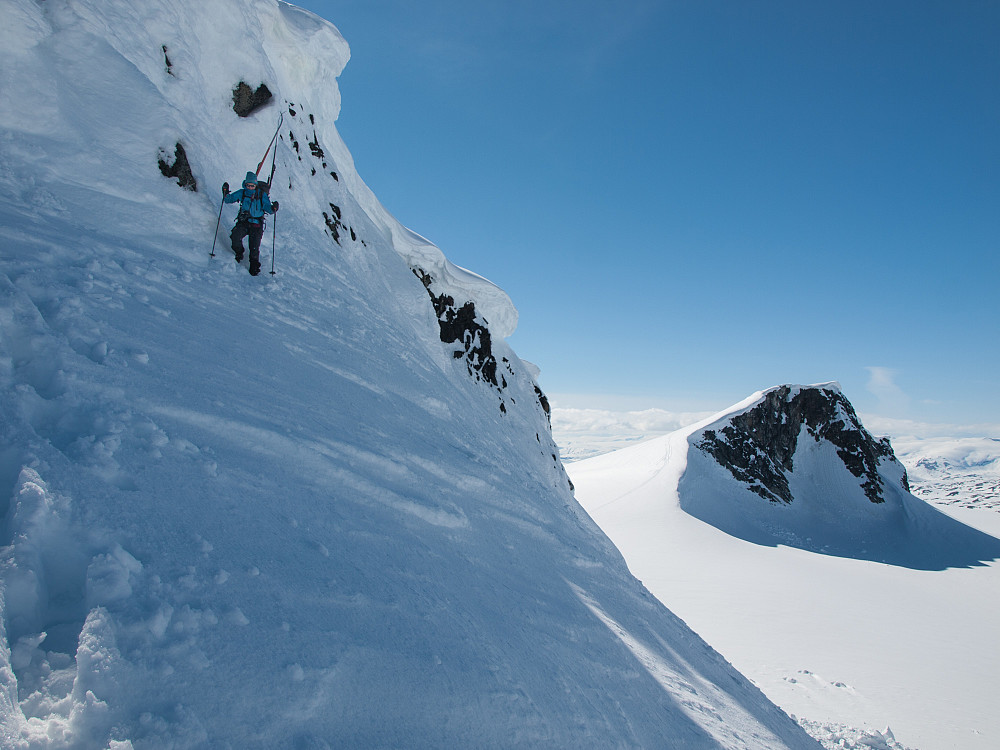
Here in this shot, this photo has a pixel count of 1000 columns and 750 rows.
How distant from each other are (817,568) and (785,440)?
27.1 metres

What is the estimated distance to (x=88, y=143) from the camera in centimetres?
678

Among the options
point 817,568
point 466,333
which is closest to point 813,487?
point 817,568

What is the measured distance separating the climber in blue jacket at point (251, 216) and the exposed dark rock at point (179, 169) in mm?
629

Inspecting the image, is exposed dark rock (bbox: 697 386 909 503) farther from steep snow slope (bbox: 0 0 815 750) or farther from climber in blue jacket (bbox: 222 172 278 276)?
climber in blue jacket (bbox: 222 172 278 276)

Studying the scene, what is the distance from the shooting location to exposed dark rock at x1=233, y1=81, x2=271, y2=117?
10.5 metres

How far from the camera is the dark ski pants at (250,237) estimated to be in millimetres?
7469

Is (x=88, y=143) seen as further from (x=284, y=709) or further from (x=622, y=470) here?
(x=622, y=470)

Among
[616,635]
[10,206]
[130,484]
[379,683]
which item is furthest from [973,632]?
[10,206]

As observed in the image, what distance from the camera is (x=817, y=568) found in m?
29.2

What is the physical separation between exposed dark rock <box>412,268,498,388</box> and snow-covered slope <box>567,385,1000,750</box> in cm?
1274

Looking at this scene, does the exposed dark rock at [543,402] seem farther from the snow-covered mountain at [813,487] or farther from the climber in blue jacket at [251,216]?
the snow-covered mountain at [813,487]

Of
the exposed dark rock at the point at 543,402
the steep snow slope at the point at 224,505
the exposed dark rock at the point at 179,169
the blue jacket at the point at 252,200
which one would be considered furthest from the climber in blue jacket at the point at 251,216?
the exposed dark rock at the point at 543,402

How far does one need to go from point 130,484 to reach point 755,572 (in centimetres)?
3186

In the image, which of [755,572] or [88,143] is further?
[755,572]
